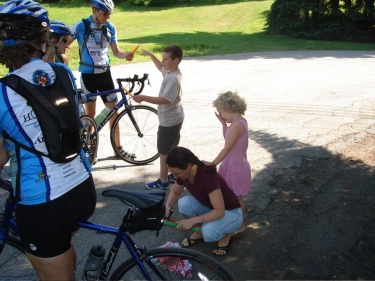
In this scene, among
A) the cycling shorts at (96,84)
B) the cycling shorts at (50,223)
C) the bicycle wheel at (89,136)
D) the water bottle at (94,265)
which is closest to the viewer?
the cycling shorts at (50,223)

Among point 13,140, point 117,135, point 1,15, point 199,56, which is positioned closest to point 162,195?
point 13,140

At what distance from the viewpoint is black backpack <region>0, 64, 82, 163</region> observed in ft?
7.39

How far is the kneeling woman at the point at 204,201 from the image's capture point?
11.4 ft

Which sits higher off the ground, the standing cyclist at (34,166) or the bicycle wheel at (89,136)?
the standing cyclist at (34,166)

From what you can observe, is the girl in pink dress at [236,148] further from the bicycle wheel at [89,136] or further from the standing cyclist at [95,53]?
the standing cyclist at [95,53]

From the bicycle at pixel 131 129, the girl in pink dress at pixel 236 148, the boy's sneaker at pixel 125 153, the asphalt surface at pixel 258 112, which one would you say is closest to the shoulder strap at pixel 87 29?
→ the bicycle at pixel 131 129

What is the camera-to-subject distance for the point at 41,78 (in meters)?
2.30

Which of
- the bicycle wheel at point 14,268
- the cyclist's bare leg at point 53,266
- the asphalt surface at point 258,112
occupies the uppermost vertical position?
the cyclist's bare leg at point 53,266

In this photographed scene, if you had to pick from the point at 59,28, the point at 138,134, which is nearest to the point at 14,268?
the point at 59,28

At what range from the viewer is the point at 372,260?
154 inches

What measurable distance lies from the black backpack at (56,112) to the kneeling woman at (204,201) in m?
1.13

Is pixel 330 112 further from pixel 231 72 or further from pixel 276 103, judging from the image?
pixel 231 72

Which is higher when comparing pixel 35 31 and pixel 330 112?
pixel 35 31

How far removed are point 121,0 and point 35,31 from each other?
43.5 m
